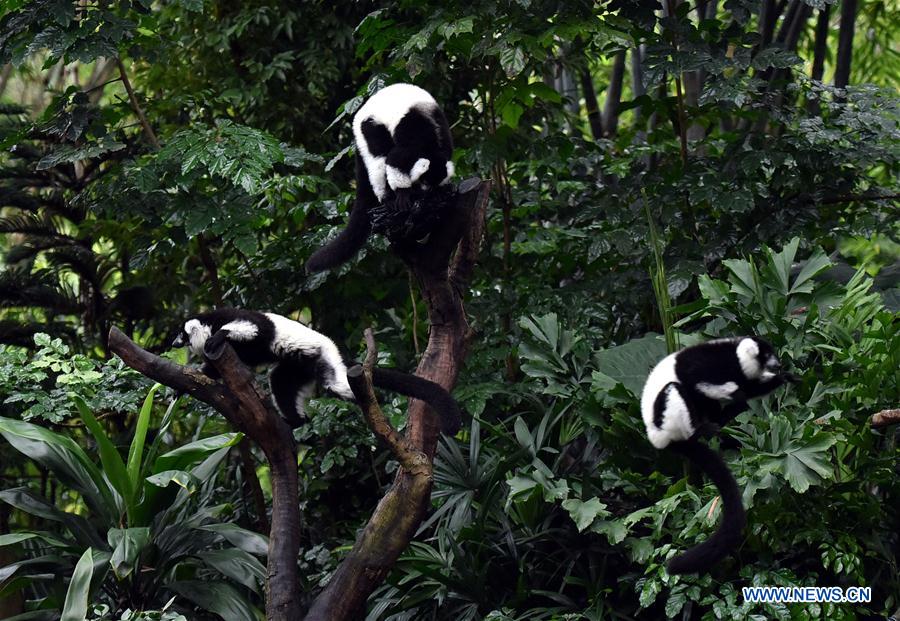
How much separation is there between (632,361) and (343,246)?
157 cm

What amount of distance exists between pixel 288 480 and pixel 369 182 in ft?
4.46

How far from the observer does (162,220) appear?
4.89m

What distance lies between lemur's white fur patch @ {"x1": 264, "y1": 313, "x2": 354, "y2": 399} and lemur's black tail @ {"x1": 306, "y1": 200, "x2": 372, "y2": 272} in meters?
0.27

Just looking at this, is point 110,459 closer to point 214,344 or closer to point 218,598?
point 218,598

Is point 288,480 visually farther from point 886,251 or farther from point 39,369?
point 886,251

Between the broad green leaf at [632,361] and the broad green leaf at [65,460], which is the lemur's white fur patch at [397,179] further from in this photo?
the broad green leaf at [65,460]

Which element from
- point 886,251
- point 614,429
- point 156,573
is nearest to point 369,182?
point 614,429

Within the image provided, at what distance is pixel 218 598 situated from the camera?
4281 millimetres

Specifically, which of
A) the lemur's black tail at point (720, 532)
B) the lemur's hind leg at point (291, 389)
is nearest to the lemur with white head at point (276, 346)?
the lemur's hind leg at point (291, 389)

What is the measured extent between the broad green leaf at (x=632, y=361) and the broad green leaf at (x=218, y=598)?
2039 millimetres

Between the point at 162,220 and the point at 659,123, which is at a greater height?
the point at 162,220

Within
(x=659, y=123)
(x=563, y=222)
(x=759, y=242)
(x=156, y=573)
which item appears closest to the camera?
(x=156, y=573)

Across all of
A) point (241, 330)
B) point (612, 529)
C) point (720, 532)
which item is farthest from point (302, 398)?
point (720, 532)

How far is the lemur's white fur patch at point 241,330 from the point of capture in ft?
12.7
